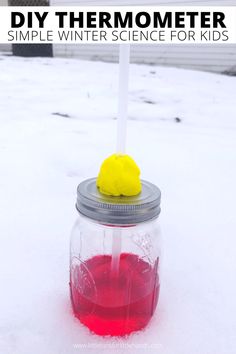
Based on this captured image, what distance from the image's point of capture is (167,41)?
19.1 feet

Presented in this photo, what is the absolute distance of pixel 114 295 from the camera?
0.76 m

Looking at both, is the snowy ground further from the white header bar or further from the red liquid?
the white header bar

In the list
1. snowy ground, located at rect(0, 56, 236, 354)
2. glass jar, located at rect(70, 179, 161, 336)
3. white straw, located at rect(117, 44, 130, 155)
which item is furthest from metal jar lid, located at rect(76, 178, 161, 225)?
snowy ground, located at rect(0, 56, 236, 354)

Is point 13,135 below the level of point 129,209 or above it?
below

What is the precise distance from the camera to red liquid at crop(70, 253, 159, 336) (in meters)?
0.73

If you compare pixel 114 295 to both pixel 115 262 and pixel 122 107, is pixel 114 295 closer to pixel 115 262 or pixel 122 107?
pixel 115 262

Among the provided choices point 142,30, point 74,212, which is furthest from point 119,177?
point 142,30

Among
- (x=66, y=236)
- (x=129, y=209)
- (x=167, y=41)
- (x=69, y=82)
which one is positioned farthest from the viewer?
(x=167, y=41)

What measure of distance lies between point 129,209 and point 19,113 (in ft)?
6.10

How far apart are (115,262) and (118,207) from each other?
0.18 m

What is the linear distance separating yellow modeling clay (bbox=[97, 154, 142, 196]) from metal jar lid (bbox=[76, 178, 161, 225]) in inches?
0.5

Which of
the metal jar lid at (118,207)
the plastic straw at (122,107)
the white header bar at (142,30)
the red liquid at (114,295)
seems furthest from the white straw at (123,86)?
the white header bar at (142,30)

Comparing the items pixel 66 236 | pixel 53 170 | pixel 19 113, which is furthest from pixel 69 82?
pixel 66 236

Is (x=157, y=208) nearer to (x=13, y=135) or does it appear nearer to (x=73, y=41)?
(x=13, y=135)
